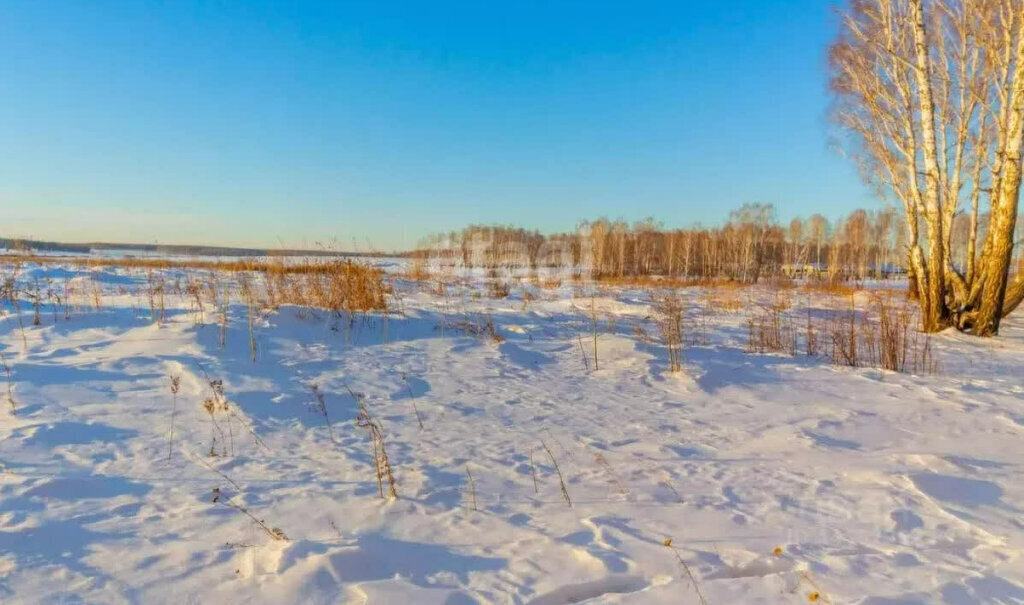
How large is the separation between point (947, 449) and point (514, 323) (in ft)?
16.9

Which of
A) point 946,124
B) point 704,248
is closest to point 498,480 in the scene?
point 946,124

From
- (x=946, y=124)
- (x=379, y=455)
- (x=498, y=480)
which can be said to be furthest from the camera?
(x=946, y=124)

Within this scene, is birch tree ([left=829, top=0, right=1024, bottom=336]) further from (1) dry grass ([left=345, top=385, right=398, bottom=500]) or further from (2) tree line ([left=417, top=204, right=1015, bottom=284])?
(2) tree line ([left=417, top=204, right=1015, bottom=284])

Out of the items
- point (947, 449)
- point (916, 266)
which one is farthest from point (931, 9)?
point (947, 449)

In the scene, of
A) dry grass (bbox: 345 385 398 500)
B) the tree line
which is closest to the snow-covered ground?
dry grass (bbox: 345 385 398 500)

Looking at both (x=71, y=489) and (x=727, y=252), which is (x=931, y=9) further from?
(x=727, y=252)

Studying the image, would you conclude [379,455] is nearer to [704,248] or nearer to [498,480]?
[498,480]

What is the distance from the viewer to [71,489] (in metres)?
2.41

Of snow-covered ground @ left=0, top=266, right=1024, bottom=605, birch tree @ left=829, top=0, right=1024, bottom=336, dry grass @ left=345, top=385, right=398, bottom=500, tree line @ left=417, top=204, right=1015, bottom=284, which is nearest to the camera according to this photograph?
snow-covered ground @ left=0, top=266, right=1024, bottom=605

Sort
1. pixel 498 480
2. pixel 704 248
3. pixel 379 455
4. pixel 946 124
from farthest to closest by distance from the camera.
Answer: pixel 704 248 < pixel 946 124 < pixel 379 455 < pixel 498 480

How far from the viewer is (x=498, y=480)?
8.94 feet

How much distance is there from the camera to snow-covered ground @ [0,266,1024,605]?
1.82 meters

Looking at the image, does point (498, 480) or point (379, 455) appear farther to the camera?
point (379, 455)

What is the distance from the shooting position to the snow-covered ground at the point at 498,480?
1.82 m
